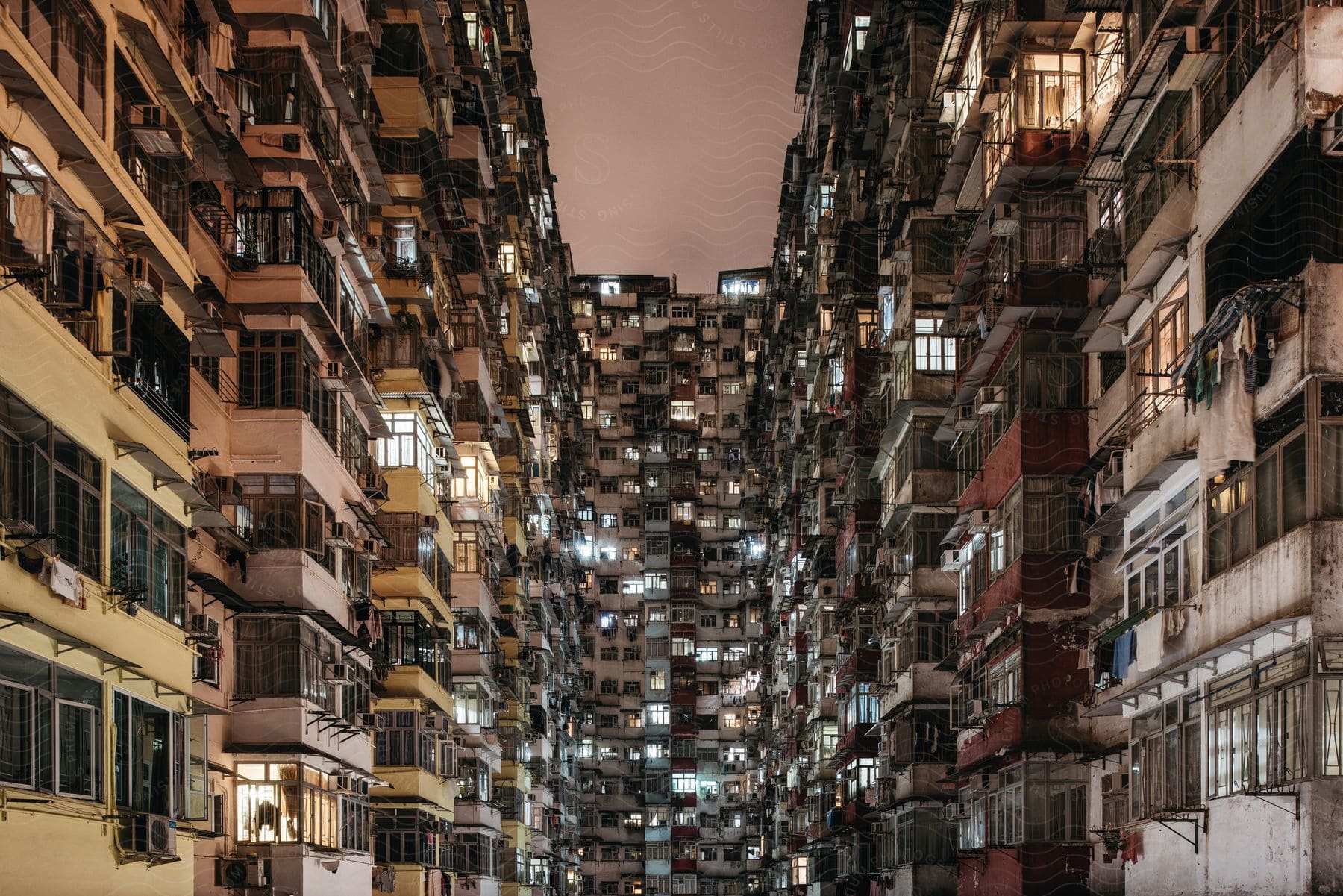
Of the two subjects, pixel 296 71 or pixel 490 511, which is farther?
pixel 490 511

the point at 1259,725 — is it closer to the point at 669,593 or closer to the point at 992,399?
the point at 992,399

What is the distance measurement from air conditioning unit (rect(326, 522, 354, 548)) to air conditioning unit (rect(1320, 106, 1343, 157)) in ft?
59.8

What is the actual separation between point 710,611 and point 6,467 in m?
81.4

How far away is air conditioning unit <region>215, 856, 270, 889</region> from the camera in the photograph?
78.2ft

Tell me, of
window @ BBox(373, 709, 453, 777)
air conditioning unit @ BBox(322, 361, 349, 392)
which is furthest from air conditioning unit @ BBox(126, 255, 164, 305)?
window @ BBox(373, 709, 453, 777)

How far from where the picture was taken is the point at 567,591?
75.6 m

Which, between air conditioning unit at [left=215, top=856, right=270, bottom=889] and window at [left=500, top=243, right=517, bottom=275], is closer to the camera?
air conditioning unit at [left=215, top=856, right=270, bottom=889]

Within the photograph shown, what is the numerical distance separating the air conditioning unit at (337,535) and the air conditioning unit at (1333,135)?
59.8 ft

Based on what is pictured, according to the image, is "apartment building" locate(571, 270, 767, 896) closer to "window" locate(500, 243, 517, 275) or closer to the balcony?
"window" locate(500, 243, 517, 275)

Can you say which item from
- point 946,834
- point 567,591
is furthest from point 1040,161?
point 567,591

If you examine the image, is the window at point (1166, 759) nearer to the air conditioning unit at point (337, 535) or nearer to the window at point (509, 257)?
the air conditioning unit at point (337, 535)

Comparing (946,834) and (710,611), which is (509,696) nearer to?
(946,834)

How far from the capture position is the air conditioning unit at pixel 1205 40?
59.3 ft

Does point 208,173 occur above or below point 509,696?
above
